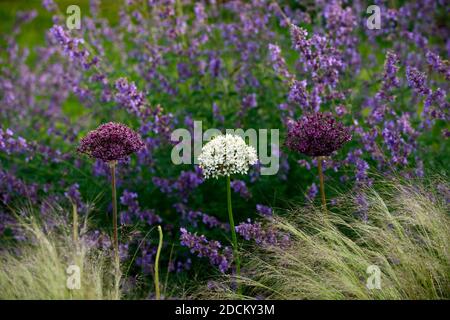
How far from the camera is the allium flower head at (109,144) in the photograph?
3.37m

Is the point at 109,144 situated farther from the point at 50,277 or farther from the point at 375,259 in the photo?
the point at 375,259

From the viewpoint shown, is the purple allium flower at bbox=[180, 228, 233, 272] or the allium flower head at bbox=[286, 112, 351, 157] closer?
the allium flower head at bbox=[286, 112, 351, 157]

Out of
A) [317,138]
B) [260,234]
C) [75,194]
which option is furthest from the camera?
[75,194]

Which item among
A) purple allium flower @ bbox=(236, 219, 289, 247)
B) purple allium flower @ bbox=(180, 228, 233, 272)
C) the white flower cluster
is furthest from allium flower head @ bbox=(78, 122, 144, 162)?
purple allium flower @ bbox=(236, 219, 289, 247)

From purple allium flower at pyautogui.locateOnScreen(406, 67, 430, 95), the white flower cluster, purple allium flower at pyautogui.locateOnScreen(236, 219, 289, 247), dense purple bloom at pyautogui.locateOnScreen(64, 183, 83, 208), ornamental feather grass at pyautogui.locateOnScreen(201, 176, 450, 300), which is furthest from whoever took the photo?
dense purple bloom at pyautogui.locateOnScreen(64, 183, 83, 208)

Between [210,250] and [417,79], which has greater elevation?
[417,79]

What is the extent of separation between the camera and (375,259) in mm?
3490

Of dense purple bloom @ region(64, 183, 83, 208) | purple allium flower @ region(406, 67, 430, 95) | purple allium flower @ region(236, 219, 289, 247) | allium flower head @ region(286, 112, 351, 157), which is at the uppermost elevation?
purple allium flower @ region(406, 67, 430, 95)

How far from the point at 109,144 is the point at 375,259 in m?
1.45

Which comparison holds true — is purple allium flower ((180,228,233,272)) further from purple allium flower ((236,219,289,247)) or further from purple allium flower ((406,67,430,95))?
purple allium flower ((406,67,430,95))

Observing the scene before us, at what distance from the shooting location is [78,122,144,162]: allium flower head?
337 cm

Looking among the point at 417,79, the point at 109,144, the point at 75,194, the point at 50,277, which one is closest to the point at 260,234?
the point at 109,144
